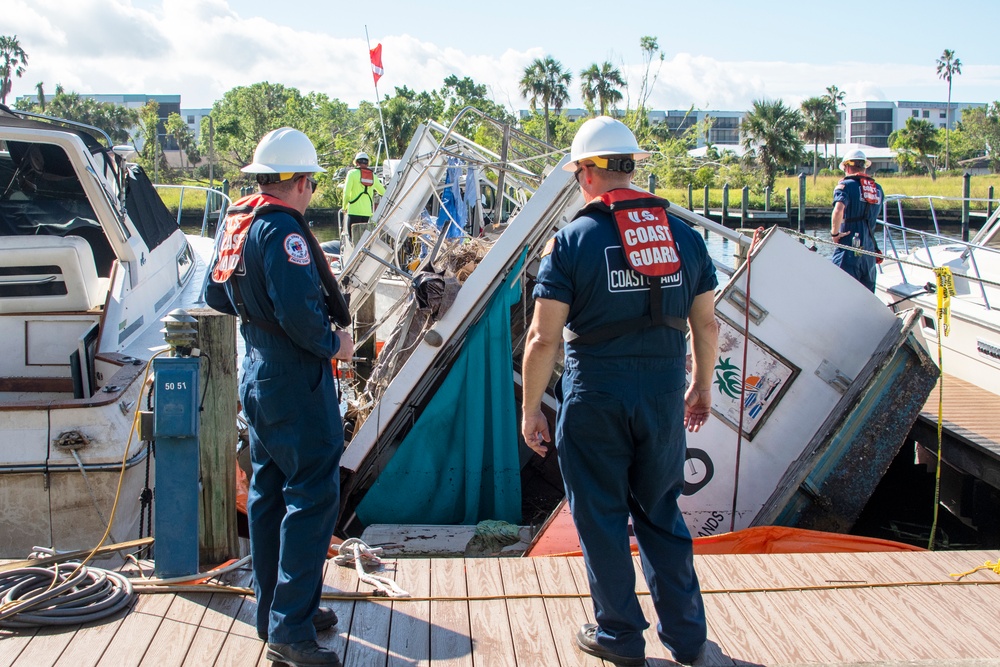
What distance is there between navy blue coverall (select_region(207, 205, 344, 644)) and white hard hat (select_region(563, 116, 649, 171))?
1002 millimetres

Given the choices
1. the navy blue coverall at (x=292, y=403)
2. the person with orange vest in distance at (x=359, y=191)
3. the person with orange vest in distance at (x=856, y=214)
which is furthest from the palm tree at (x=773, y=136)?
the navy blue coverall at (x=292, y=403)

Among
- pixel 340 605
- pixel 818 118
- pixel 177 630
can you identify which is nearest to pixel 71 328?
pixel 177 630

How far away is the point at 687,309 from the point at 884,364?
2854 mm

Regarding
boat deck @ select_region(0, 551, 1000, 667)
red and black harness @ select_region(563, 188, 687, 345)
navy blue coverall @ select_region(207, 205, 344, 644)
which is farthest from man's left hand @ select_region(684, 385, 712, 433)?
navy blue coverall @ select_region(207, 205, 344, 644)

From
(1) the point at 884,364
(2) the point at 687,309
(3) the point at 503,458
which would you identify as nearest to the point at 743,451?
(1) the point at 884,364

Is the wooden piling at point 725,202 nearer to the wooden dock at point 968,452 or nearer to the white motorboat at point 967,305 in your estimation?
the white motorboat at point 967,305

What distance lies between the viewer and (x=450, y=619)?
3596 mm

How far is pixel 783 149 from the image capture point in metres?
54.8

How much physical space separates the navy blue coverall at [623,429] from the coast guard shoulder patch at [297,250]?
0.79 meters

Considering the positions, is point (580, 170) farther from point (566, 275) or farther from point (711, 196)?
point (711, 196)

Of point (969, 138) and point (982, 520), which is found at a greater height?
point (969, 138)

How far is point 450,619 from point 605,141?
194 centimetres

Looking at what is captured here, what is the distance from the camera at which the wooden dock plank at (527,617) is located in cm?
332

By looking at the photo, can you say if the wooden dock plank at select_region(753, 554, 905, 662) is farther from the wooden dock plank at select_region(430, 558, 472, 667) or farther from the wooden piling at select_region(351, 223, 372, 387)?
the wooden piling at select_region(351, 223, 372, 387)
